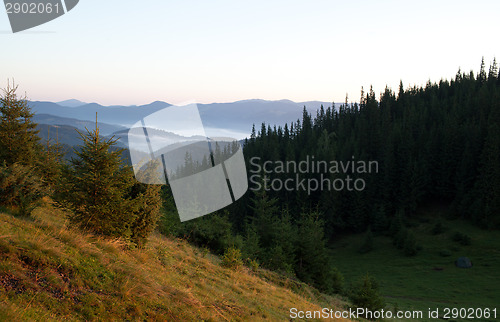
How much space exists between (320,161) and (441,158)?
30743mm

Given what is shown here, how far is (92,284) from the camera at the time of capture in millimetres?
7180

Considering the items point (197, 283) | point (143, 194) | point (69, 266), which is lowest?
point (197, 283)

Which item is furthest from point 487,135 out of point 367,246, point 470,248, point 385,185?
point 367,246

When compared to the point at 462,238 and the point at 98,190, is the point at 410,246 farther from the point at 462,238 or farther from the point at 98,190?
the point at 98,190

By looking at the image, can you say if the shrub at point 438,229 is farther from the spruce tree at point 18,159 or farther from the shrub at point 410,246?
the spruce tree at point 18,159

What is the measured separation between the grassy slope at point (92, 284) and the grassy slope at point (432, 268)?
2907cm

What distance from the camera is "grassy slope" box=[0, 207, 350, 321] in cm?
611

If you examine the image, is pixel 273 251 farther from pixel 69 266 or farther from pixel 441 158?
pixel 441 158

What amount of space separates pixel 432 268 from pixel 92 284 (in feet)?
195

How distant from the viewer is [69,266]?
24.3 ft

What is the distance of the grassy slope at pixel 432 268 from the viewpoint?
132 feet

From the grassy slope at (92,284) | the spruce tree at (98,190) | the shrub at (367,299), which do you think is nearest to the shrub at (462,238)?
the shrub at (367,299)

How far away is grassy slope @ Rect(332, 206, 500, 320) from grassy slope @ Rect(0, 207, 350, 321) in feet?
95.4

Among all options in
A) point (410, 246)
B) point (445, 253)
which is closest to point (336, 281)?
point (410, 246)
